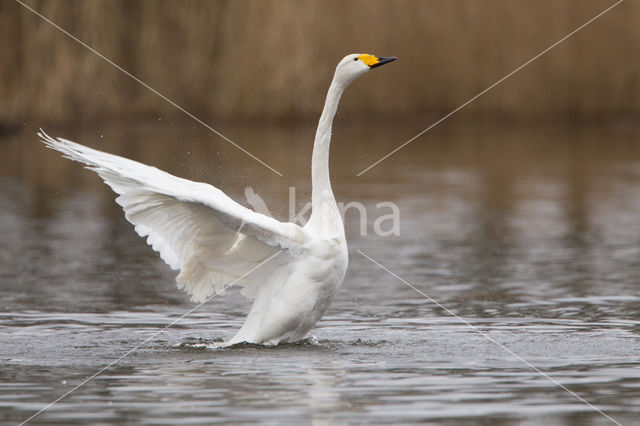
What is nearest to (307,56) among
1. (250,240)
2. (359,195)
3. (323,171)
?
(359,195)

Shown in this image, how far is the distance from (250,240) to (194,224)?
17.2 inches

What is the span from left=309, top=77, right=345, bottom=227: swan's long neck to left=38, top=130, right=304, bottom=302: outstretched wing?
0.33 metres

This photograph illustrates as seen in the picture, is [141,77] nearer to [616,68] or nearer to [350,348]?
[616,68]

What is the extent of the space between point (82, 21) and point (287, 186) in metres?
9.57

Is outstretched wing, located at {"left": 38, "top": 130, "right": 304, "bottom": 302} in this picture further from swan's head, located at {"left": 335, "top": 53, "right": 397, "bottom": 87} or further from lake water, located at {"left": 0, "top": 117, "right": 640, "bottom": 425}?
Result: swan's head, located at {"left": 335, "top": 53, "right": 397, "bottom": 87}

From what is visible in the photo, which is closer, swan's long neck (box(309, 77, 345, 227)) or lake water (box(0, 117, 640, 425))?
lake water (box(0, 117, 640, 425))

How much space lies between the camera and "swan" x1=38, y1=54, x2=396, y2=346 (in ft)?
30.0

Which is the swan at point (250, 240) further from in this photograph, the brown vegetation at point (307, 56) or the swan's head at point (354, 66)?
the brown vegetation at point (307, 56)

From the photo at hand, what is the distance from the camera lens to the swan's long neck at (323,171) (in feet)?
32.1

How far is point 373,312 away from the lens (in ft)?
37.2

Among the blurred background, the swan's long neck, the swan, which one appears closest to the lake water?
the blurred background

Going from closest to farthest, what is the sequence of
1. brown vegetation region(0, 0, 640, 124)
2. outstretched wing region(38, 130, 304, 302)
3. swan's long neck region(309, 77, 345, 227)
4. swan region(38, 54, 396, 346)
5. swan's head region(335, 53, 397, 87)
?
outstretched wing region(38, 130, 304, 302)
swan region(38, 54, 396, 346)
swan's long neck region(309, 77, 345, 227)
swan's head region(335, 53, 397, 87)
brown vegetation region(0, 0, 640, 124)

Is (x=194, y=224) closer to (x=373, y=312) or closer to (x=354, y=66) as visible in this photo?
(x=354, y=66)

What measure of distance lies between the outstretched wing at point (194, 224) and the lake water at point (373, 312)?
2.00ft
